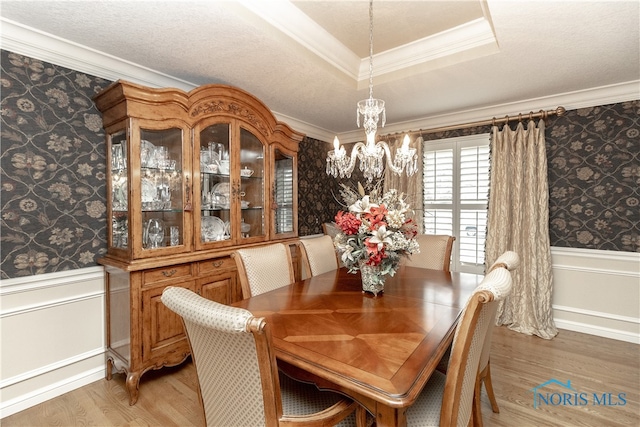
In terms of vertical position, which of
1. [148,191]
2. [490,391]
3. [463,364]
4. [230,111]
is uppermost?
[230,111]

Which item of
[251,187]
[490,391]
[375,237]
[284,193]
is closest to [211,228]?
[251,187]

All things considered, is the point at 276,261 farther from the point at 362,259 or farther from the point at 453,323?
the point at 453,323

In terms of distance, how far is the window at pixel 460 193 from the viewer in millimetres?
3600

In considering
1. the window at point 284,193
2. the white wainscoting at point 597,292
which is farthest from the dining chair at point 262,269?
the white wainscoting at point 597,292

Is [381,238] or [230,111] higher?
[230,111]

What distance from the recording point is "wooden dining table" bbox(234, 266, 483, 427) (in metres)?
0.98

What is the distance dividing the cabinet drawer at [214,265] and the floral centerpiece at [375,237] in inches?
46.4

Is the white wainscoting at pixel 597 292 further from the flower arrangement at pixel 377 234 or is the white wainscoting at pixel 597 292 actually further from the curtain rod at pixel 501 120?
the flower arrangement at pixel 377 234

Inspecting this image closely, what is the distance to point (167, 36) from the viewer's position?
77.4 inches

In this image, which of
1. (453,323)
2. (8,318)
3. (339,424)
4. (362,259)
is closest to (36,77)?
(8,318)

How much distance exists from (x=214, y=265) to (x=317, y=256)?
0.85 m

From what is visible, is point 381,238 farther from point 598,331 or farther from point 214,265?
point 598,331

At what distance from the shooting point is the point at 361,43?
251cm

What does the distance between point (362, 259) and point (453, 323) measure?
0.57m
